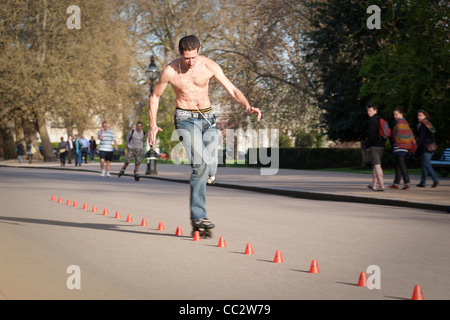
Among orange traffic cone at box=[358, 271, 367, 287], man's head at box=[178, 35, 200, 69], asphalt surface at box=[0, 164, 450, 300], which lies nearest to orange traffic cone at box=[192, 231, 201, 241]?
asphalt surface at box=[0, 164, 450, 300]

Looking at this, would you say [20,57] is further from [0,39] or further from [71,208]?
[71,208]

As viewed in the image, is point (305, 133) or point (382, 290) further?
point (305, 133)

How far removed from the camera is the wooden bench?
22028mm

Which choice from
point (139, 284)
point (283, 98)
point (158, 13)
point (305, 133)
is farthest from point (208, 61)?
point (158, 13)

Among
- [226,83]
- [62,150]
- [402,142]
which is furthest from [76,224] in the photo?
[62,150]

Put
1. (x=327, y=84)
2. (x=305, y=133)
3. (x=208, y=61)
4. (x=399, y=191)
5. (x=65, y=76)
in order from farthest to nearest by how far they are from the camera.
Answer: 1. (x=65, y=76)
2. (x=305, y=133)
3. (x=327, y=84)
4. (x=399, y=191)
5. (x=208, y=61)

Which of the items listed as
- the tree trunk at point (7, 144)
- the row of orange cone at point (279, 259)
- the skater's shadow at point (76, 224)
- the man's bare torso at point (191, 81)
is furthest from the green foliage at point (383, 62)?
the tree trunk at point (7, 144)

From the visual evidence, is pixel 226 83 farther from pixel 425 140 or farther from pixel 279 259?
pixel 425 140

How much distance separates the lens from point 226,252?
300 inches

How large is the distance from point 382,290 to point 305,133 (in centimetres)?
3523

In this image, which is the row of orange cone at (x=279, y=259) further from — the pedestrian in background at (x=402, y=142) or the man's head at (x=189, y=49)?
the pedestrian in background at (x=402, y=142)

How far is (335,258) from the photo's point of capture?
7.30 metres

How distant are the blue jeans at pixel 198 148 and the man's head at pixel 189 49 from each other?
69cm

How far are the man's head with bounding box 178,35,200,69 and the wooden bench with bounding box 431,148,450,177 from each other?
15.5m
